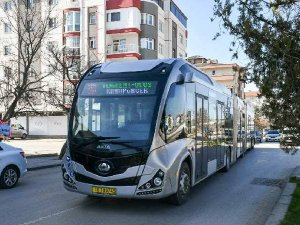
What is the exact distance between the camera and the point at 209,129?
11.7 metres

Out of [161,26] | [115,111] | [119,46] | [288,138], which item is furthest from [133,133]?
[161,26]

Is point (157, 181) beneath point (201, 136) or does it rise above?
beneath

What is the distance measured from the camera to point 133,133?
803 centimetres

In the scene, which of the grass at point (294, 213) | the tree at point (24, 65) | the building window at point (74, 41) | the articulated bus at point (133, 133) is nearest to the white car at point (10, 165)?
the articulated bus at point (133, 133)

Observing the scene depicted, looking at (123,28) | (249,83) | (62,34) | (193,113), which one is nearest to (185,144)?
(193,113)

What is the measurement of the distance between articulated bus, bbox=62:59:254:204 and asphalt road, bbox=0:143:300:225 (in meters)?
0.41

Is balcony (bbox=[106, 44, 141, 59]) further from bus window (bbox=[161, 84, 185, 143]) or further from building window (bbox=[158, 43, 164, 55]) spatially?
bus window (bbox=[161, 84, 185, 143])

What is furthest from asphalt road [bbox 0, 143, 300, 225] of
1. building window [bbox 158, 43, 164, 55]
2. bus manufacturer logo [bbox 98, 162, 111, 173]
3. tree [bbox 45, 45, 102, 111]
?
building window [bbox 158, 43, 164, 55]

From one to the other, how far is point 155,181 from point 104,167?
0.97 metres

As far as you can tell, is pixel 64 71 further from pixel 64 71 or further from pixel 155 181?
pixel 155 181

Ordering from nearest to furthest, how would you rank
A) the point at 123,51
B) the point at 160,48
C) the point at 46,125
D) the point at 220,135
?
1. the point at 220,135
2. the point at 123,51
3. the point at 46,125
4. the point at 160,48

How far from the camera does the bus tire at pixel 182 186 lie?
8.53 m

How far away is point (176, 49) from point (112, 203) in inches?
2129

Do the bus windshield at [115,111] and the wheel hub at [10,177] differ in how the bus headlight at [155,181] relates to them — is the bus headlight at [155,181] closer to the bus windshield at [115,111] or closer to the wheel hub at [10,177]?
the bus windshield at [115,111]
